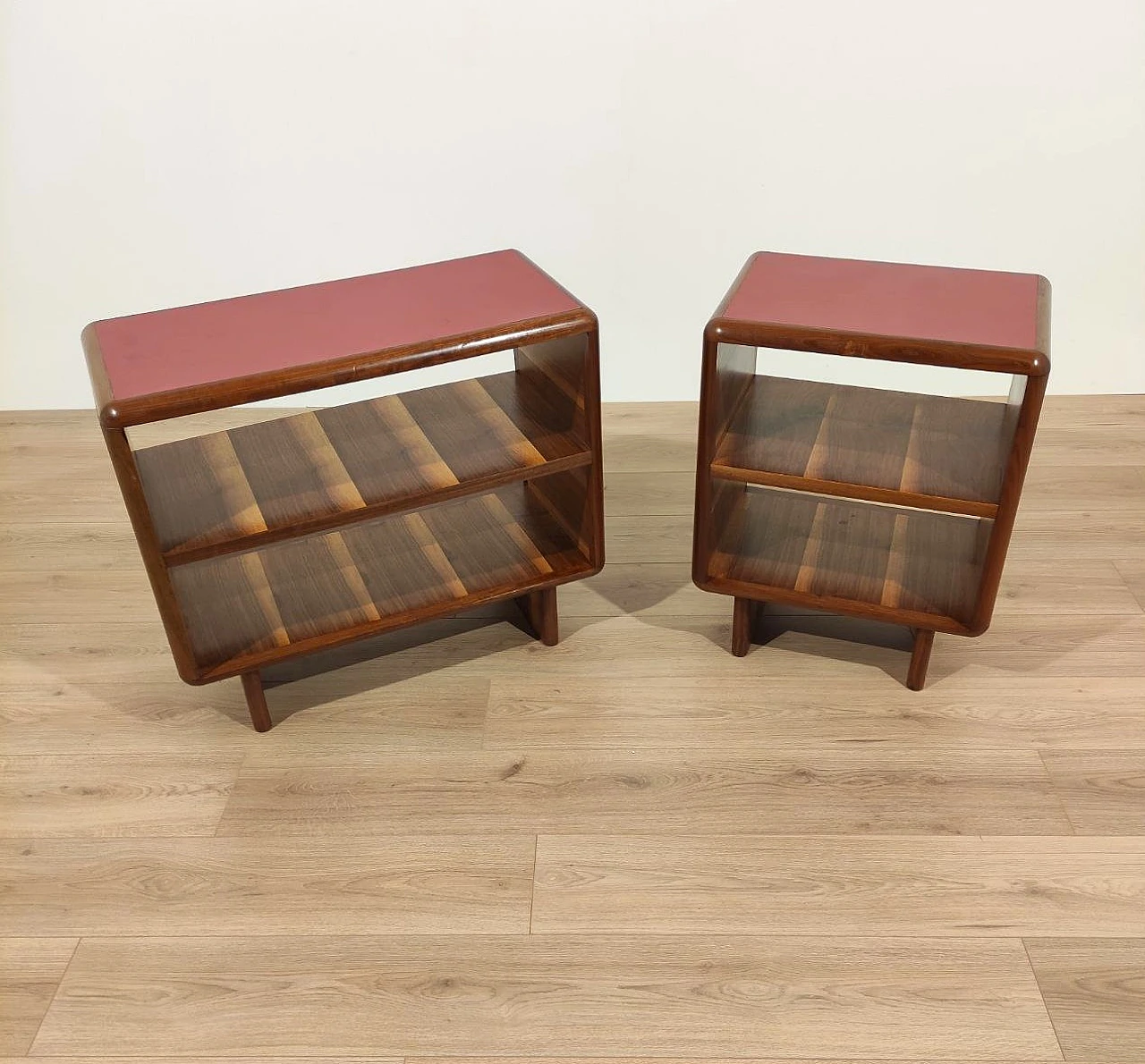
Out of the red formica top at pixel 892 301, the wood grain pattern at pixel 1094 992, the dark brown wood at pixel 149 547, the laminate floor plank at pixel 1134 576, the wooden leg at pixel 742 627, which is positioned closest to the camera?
the wood grain pattern at pixel 1094 992

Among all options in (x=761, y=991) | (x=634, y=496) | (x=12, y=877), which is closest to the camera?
(x=761, y=991)

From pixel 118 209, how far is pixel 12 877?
1.58 m

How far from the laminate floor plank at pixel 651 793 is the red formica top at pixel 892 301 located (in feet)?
2.05

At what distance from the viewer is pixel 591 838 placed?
1.57 metres

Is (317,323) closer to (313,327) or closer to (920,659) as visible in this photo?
(313,327)

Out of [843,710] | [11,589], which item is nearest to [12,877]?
[11,589]

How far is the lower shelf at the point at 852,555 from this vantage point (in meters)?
1.73

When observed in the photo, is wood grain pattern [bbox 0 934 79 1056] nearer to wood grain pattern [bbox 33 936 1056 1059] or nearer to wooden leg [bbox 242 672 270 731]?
wood grain pattern [bbox 33 936 1056 1059]

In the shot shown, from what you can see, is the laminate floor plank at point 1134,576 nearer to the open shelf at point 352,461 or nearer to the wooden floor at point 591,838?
the wooden floor at point 591,838

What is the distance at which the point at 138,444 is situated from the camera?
2.63 meters

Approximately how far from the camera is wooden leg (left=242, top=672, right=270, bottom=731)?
1713 millimetres

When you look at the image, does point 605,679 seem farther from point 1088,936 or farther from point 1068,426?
point 1068,426

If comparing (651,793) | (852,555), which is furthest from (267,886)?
(852,555)

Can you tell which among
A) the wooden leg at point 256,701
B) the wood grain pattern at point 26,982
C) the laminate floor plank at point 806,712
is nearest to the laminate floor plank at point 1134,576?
the laminate floor plank at point 806,712
